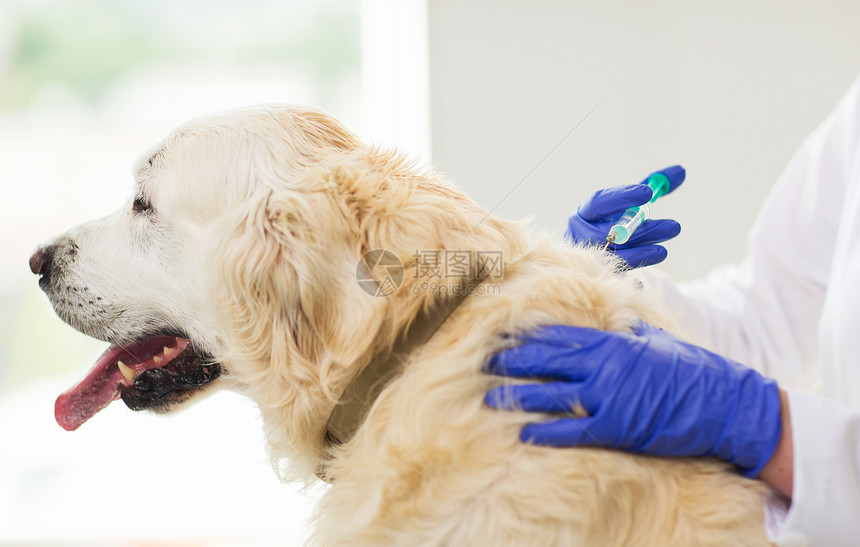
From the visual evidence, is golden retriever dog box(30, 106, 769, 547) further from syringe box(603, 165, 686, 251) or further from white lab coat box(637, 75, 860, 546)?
white lab coat box(637, 75, 860, 546)

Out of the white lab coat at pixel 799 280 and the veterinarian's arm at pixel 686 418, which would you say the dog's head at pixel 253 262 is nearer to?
the veterinarian's arm at pixel 686 418

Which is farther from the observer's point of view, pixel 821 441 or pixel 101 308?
pixel 101 308

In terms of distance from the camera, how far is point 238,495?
2.32 meters

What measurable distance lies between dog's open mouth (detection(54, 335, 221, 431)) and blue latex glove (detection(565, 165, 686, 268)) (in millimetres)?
604

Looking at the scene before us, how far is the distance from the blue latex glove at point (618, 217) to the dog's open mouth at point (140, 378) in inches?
23.8

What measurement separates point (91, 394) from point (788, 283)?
4.26 feet

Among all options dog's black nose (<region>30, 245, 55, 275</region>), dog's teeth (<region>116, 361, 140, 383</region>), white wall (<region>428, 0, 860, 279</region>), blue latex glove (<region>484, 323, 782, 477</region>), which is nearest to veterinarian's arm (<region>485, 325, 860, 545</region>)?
blue latex glove (<region>484, 323, 782, 477</region>)

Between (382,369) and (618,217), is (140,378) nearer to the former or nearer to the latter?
(382,369)

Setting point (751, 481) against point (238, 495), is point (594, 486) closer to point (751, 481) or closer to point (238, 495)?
point (751, 481)

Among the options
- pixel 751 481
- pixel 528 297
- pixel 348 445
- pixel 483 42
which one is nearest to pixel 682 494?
pixel 751 481

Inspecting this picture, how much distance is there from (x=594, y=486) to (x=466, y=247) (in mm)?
276
